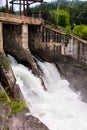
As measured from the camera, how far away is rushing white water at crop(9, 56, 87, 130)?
51.0 feet

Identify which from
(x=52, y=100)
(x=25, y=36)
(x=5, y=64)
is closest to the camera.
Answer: (x=5, y=64)

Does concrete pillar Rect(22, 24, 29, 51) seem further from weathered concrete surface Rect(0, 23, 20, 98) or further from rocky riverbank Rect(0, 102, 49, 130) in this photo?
rocky riverbank Rect(0, 102, 49, 130)

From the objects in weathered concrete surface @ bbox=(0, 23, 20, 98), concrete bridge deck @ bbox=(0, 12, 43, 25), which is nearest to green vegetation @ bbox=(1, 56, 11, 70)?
weathered concrete surface @ bbox=(0, 23, 20, 98)

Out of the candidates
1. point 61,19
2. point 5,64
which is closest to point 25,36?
point 5,64

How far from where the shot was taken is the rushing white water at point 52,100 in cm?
1554

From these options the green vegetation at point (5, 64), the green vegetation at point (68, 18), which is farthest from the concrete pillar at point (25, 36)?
the green vegetation at point (5, 64)

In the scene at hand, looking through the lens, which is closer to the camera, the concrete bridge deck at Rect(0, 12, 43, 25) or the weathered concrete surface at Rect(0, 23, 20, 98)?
the weathered concrete surface at Rect(0, 23, 20, 98)

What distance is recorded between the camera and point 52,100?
18.4 metres

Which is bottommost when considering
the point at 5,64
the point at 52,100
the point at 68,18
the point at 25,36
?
the point at 52,100

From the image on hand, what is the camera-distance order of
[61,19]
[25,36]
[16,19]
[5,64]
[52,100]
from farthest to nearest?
[61,19], [25,36], [16,19], [52,100], [5,64]

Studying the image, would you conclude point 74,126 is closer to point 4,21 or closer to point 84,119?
point 84,119

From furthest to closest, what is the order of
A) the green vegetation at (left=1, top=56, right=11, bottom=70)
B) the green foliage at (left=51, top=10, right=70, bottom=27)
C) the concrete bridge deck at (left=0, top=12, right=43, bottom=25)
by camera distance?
the green foliage at (left=51, top=10, right=70, bottom=27)
the concrete bridge deck at (left=0, top=12, right=43, bottom=25)
the green vegetation at (left=1, top=56, right=11, bottom=70)

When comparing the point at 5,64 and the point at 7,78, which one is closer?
the point at 7,78

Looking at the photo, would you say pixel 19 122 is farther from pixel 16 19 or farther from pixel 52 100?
pixel 16 19
